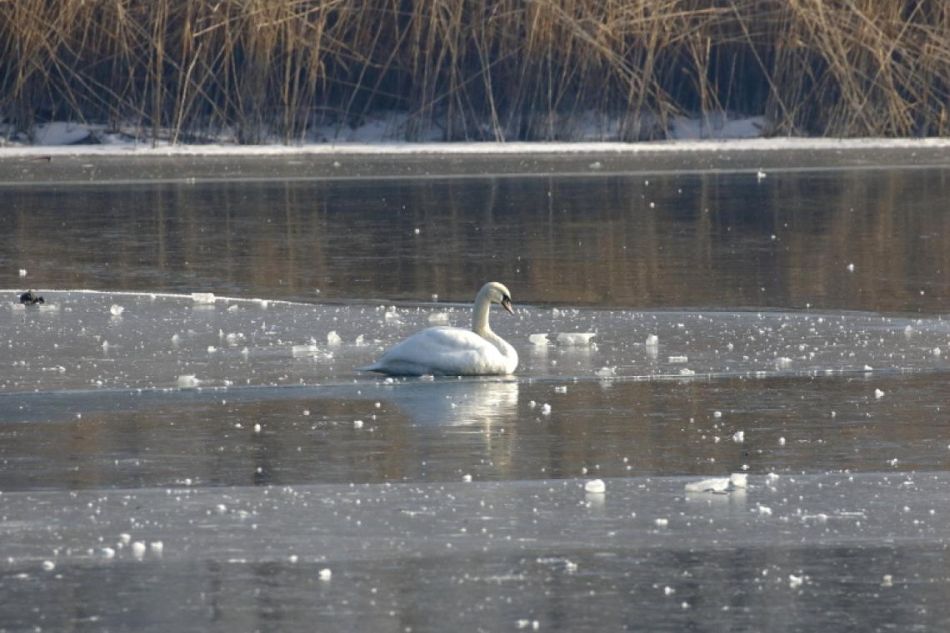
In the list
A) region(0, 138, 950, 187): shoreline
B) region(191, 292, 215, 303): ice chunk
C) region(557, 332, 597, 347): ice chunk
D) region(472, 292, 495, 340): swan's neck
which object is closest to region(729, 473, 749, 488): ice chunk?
region(472, 292, 495, 340): swan's neck

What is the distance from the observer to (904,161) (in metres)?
23.8

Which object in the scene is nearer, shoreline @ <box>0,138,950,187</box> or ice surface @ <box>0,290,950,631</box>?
ice surface @ <box>0,290,950,631</box>

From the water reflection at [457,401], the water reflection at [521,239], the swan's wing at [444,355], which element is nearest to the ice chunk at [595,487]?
the water reflection at [457,401]

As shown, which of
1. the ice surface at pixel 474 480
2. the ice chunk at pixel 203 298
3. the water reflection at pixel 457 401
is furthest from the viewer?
the ice chunk at pixel 203 298

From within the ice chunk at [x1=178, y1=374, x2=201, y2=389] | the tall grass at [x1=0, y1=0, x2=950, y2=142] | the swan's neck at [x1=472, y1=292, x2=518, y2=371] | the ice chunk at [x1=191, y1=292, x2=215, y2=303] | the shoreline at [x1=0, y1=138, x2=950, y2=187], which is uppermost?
the tall grass at [x1=0, y1=0, x2=950, y2=142]

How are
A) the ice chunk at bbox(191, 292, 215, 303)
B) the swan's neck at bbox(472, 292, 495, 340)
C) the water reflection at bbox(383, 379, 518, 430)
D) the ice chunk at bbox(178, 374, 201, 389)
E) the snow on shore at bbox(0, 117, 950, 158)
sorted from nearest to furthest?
the water reflection at bbox(383, 379, 518, 430)
the ice chunk at bbox(178, 374, 201, 389)
the swan's neck at bbox(472, 292, 495, 340)
the ice chunk at bbox(191, 292, 215, 303)
the snow on shore at bbox(0, 117, 950, 158)

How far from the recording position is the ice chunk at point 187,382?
30.0ft

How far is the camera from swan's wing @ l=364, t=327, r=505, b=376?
9.23 meters

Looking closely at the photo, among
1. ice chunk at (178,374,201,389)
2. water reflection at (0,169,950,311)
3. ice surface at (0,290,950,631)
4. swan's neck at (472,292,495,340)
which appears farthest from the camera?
water reflection at (0,169,950,311)

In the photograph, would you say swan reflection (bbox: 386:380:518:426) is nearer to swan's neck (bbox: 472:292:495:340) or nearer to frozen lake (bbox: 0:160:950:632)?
frozen lake (bbox: 0:160:950:632)

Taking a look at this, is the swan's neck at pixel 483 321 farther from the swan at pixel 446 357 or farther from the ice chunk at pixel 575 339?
the ice chunk at pixel 575 339

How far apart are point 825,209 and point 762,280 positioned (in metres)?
5.30

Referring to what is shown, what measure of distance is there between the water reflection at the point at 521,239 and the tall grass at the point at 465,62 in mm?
4038

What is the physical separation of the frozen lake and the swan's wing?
0.08 metres
